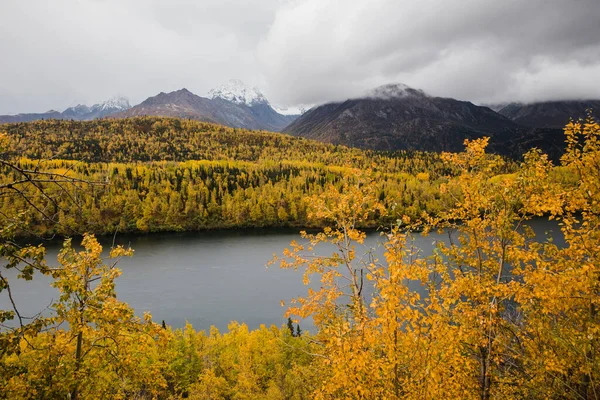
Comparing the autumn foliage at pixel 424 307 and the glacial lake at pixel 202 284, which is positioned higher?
the autumn foliage at pixel 424 307

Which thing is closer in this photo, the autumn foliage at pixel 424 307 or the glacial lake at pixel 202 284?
the autumn foliage at pixel 424 307

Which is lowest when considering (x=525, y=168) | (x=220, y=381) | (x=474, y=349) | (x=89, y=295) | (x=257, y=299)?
(x=257, y=299)

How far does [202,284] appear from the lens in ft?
154

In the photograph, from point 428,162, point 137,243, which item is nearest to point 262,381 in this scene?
point 137,243

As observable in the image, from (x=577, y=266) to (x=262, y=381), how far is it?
71.5 ft

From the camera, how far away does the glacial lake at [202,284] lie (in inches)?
1494

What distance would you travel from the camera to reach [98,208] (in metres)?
81.6

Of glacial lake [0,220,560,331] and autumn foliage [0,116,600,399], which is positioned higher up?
autumn foliage [0,116,600,399]

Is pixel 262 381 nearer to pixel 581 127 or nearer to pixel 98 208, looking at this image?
pixel 581 127

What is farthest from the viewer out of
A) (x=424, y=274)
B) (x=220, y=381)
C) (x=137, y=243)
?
(x=137, y=243)

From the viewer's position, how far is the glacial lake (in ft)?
124

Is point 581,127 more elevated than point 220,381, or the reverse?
point 581,127

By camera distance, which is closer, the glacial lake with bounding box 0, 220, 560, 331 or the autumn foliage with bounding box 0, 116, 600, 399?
the autumn foliage with bounding box 0, 116, 600, 399

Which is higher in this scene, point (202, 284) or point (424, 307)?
point (424, 307)
